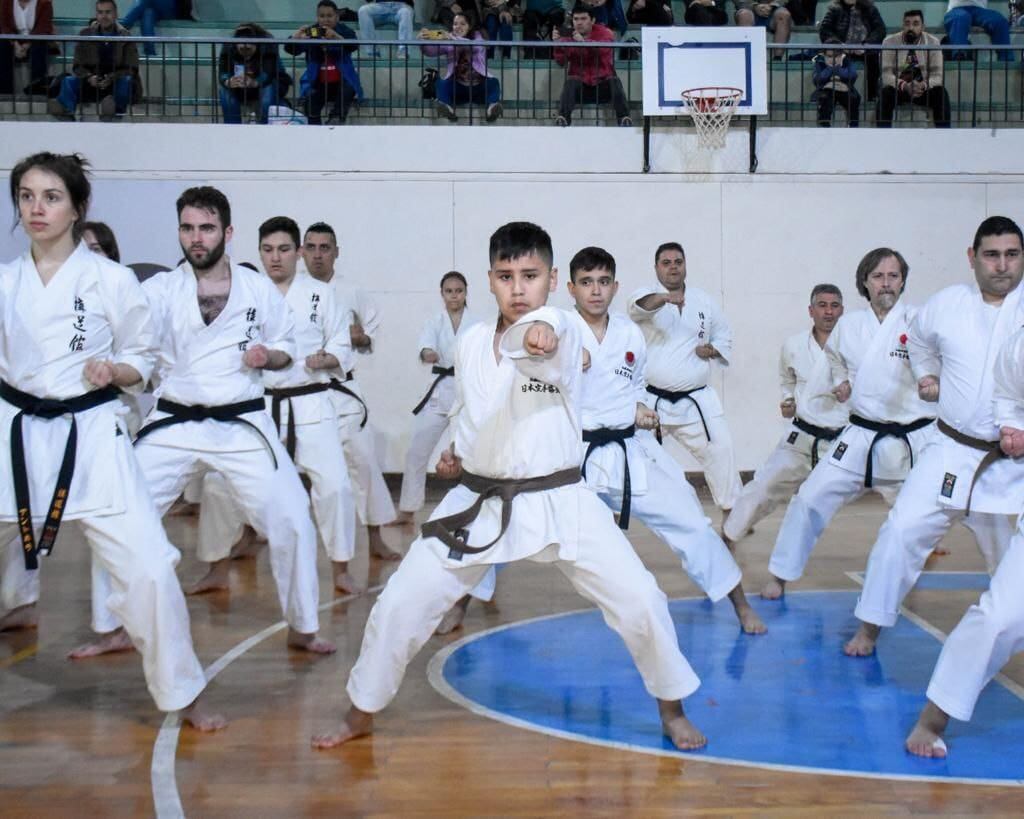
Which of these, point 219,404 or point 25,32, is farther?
point 25,32

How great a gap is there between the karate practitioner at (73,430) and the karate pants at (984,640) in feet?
7.45

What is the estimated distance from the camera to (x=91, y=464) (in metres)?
3.70

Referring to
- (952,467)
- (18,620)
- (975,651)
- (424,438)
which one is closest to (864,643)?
(952,467)

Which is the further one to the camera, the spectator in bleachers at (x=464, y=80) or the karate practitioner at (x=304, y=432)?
the spectator in bleachers at (x=464, y=80)

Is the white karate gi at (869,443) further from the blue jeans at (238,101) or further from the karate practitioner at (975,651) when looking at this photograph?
the blue jeans at (238,101)

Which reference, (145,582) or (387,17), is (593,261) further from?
(387,17)

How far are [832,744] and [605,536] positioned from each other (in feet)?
3.24

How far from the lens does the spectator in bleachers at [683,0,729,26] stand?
11.0 m

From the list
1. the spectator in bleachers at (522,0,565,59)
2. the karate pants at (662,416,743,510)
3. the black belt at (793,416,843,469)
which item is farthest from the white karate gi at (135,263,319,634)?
the spectator in bleachers at (522,0,565,59)

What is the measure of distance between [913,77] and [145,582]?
8926mm

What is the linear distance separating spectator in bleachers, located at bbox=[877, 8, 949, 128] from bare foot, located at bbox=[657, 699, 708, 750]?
8000 millimetres

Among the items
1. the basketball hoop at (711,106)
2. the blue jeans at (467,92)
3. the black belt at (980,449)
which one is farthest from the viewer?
the blue jeans at (467,92)

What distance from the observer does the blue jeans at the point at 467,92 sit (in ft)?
34.5

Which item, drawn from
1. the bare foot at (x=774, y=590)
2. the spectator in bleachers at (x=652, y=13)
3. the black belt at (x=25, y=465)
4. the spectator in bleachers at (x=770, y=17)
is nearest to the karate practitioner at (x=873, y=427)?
the bare foot at (x=774, y=590)
